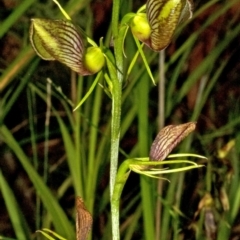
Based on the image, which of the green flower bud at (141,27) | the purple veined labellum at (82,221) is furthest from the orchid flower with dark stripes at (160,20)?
the purple veined labellum at (82,221)

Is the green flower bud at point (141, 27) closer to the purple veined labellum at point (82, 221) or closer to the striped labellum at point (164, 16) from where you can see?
the striped labellum at point (164, 16)

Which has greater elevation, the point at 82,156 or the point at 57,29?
the point at 57,29

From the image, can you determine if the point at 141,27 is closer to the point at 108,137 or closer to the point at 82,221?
the point at 82,221

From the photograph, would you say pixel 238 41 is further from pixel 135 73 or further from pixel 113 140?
pixel 113 140

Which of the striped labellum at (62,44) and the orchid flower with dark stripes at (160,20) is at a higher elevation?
the striped labellum at (62,44)

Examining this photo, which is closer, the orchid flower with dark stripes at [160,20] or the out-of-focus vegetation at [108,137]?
the orchid flower with dark stripes at [160,20]

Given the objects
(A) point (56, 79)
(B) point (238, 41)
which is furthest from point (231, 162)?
(B) point (238, 41)
